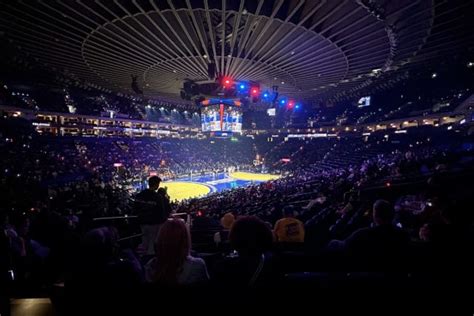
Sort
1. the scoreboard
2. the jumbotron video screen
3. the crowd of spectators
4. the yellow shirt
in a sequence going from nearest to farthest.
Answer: the crowd of spectators
the yellow shirt
the scoreboard
the jumbotron video screen

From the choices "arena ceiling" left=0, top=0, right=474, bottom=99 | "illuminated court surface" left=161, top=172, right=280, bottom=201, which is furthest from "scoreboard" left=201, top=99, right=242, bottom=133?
"illuminated court surface" left=161, top=172, right=280, bottom=201

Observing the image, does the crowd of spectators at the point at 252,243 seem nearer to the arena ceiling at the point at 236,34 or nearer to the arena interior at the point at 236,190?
the arena interior at the point at 236,190

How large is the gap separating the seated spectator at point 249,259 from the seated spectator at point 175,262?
253 millimetres

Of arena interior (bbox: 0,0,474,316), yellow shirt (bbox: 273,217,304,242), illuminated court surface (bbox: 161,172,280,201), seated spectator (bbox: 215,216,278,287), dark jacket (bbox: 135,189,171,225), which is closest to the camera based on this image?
arena interior (bbox: 0,0,474,316)

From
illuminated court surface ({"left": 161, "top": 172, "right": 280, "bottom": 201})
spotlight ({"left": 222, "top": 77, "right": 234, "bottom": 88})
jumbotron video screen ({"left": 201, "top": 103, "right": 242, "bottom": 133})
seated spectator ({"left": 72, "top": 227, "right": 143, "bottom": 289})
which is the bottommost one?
illuminated court surface ({"left": 161, "top": 172, "right": 280, "bottom": 201})

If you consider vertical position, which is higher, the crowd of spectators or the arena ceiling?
the arena ceiling

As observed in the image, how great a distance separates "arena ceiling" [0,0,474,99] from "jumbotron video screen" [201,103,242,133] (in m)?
5.56

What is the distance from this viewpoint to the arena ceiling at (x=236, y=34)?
10.3 m

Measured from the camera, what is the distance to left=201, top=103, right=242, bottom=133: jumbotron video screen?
24.4 m

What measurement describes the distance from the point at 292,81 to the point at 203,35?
466 inches

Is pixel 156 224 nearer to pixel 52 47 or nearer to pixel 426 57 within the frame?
pixel 52 47

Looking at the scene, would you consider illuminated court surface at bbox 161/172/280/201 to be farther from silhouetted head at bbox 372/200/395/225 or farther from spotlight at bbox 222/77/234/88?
silhouetted head at bbox 372/200/395/225

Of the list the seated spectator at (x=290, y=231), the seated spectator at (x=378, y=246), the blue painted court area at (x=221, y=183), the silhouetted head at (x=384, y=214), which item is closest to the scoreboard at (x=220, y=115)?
the blue painted court area at (x=221, y=183)

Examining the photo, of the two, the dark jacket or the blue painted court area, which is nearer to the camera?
the dark jacket
